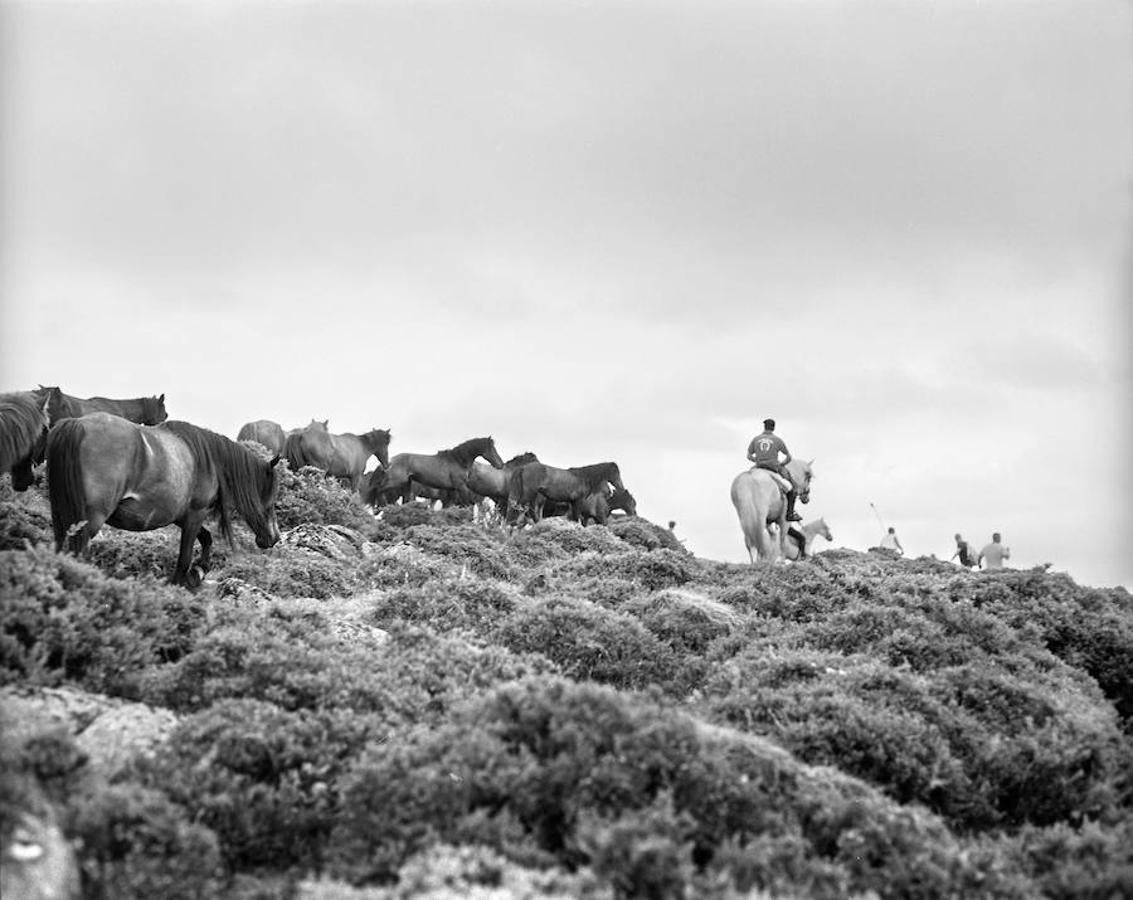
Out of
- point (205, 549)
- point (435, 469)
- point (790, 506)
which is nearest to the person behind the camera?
point (205, 549)

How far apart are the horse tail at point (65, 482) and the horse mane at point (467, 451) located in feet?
87.9

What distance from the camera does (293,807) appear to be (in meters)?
6.34

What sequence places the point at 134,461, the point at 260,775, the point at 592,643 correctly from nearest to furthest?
the point at 260,775
the point at 592,643
the point at 134,461

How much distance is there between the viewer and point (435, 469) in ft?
124

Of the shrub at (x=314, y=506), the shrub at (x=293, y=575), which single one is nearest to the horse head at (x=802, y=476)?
the shrub at (x=314, y=506)

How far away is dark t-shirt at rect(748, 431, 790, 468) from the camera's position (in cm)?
2211

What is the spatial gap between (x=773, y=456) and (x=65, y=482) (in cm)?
1453

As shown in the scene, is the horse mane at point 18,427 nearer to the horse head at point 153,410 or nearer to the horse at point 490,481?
the horse head at point 153,410

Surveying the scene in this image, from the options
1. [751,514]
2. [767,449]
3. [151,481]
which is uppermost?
[767,449]

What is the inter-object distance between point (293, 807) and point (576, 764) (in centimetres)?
169

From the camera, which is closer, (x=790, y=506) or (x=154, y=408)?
(x=790, y=506)

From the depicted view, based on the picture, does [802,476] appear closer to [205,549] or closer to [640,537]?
[640,537]

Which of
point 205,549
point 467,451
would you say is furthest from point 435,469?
point 205,549

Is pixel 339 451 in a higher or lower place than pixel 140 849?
higher
